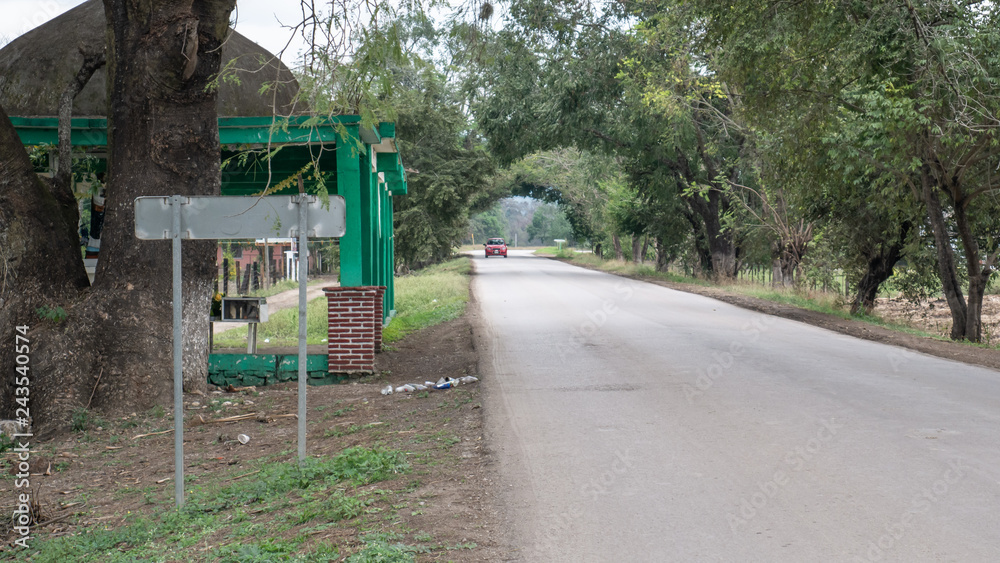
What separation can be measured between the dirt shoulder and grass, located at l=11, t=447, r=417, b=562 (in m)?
9.36

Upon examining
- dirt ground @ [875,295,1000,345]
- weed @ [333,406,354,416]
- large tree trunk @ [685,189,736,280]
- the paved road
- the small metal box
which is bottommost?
dirt ground @ [875,295,1000,345]

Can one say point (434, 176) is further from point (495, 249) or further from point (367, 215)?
point (495, 249)

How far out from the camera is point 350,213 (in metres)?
10.9

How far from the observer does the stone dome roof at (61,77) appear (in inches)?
441

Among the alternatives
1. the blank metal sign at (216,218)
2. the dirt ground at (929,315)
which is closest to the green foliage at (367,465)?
the blank metal sign at (216,218)

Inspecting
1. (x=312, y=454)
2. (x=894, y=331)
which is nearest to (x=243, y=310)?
(x=312, y=454)

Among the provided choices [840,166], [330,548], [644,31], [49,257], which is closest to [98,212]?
[49,257]

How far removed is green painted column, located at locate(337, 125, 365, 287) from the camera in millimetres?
10766

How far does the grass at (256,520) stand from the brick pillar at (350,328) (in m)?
4.47

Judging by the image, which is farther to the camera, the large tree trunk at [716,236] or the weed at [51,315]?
the large tree trunk at [716,236]

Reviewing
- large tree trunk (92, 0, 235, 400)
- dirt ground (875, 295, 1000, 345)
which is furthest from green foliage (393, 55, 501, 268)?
large tree trunk (92, 0, 235, 400)

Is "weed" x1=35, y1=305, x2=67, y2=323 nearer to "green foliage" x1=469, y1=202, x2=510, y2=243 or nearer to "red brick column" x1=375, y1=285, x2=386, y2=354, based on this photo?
"red brick column" x1=375, y1=285, x2=386, y2=354

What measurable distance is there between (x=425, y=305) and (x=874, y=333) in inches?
435

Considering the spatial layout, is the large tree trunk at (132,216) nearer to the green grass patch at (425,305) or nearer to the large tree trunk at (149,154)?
the large tree trunk at (149,154)
